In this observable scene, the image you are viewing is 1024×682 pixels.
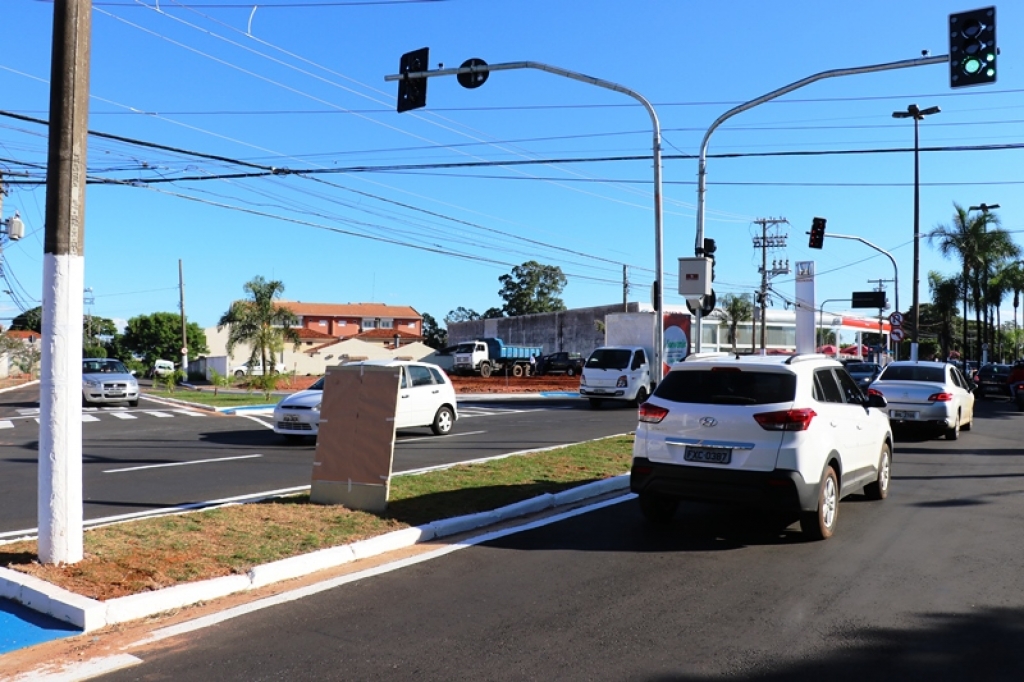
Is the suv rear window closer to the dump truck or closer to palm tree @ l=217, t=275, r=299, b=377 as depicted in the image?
palm tree @ l=217, t=275, r=299, b=377

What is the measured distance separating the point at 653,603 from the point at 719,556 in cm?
161

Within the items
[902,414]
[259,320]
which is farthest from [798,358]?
[259,320]

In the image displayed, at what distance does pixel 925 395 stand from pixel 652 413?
11.8 m

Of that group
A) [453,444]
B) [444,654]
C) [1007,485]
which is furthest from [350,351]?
[444,654]

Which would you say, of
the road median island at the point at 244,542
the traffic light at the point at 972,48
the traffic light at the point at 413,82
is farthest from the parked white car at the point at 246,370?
the traffic light at the point at 972,48

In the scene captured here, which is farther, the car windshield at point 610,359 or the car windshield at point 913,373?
the car windshield at point 610,359

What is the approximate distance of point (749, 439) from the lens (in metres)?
7.74

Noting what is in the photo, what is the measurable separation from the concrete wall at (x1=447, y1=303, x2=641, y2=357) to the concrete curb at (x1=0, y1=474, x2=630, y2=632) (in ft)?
192

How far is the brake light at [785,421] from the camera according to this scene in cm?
768

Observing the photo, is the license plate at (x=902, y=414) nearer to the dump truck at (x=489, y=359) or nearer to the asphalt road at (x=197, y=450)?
the asphalt road at (x=197, y=450)

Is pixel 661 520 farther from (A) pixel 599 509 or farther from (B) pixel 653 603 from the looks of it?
(B) pixel 653 603

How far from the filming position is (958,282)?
5356 centimetres

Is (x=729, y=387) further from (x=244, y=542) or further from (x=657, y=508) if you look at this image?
(x=244, y=542)

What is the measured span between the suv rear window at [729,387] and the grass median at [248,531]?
8.07 feet
